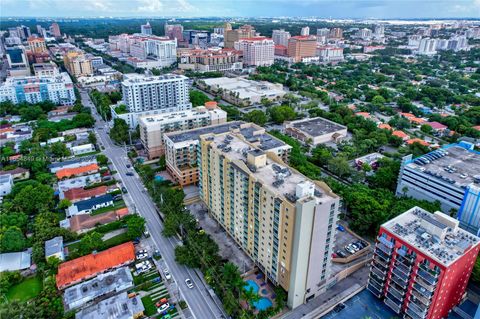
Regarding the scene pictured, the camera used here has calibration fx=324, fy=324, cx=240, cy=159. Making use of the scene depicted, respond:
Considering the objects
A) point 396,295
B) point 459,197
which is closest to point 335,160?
point 459,197

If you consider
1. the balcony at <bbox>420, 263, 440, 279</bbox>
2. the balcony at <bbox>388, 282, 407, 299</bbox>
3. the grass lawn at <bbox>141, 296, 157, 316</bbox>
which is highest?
the balcony at <bbox>420, 263, 440, 279</bbox>

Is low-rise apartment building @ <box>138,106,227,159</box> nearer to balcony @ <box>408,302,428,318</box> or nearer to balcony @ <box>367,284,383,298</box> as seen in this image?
balcony @ <box>367,284,383,298</box>

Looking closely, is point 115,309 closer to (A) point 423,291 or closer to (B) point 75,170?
(A) point 423,291

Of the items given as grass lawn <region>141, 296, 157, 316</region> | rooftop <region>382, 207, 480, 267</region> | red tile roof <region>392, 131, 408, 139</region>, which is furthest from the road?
red tile roof <region>392, 131, 408, 139</region>

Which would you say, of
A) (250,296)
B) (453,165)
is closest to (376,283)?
(250,296)

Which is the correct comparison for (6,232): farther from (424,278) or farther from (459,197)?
(459,197)

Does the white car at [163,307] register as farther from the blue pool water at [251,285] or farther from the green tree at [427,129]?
the green tree at [427,129]
